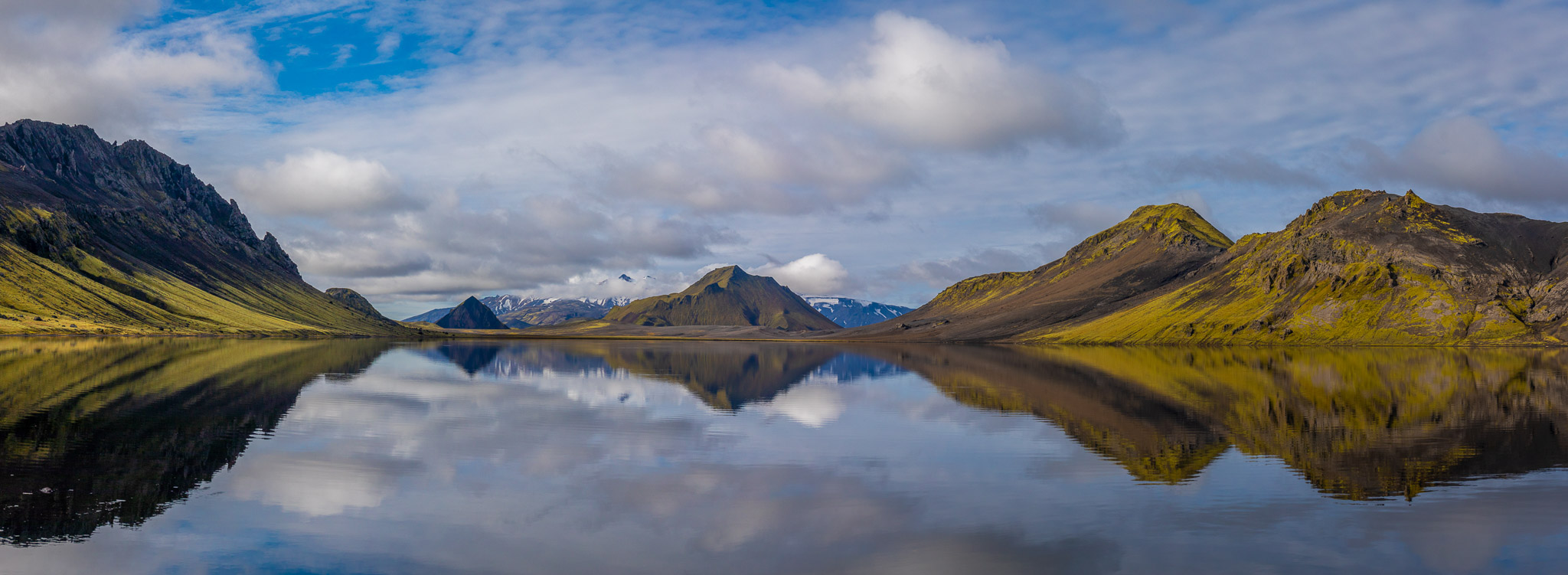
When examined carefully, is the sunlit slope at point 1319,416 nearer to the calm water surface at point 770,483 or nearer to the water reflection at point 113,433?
the calm water surface at point 770,483

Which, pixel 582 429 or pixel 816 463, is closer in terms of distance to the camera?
pixel 816 463

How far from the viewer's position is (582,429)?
169ft

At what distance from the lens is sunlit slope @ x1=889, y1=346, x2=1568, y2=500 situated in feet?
125

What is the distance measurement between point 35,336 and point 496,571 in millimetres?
235360

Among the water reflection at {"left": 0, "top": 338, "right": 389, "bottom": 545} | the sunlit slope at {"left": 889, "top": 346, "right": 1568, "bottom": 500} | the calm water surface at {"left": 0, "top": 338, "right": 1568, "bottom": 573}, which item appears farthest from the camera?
the sunlit slope at {"left": 889, "top": 346, "right": 1568, "bottom": 500}

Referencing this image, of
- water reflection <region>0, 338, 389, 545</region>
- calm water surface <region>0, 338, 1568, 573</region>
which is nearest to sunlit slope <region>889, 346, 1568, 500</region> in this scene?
calm water surface <region>0, 338, 1568, 573</region>

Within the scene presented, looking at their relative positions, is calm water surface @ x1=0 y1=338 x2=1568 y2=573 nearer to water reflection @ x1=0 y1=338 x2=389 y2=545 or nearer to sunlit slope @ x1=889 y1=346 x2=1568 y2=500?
water reflection @ x1=0 y1=338 x2=389 y2=545

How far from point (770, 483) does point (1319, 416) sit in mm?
45796

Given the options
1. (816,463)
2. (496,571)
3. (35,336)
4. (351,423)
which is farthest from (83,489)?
(35,336)

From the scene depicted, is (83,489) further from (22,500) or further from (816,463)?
(816,463)

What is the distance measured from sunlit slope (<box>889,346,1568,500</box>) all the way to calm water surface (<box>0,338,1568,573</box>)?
1.33ft

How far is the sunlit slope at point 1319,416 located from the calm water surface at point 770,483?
1.33 feet

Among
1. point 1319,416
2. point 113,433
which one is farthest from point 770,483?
point 1319,416

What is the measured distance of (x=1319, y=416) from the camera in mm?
58875
